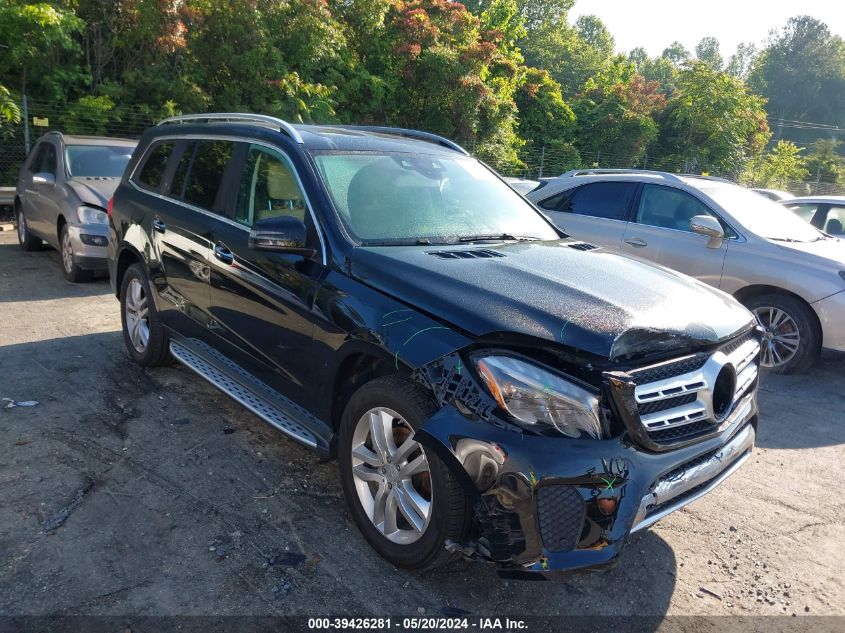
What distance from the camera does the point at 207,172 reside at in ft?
14.4

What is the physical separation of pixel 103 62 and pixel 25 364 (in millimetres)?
11623

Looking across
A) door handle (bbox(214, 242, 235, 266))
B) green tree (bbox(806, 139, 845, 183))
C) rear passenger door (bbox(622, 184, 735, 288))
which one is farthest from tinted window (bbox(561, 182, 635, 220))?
green tree (bbox(806, 139, 845, 183))

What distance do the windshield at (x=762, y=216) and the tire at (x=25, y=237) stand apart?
30.1 ft

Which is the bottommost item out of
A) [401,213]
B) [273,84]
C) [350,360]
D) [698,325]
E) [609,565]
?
[609,565]

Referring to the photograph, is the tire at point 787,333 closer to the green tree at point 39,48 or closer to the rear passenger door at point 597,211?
the rear passenger door at point 597,211

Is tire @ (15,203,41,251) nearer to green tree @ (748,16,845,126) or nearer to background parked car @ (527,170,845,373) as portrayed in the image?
background parked car @ (527,170,845,373)

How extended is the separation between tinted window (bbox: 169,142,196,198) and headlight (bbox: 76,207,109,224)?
3.53 m

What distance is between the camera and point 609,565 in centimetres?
238

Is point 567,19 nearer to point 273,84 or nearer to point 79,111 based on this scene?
point 273,84

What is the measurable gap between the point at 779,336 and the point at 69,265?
7.87 m

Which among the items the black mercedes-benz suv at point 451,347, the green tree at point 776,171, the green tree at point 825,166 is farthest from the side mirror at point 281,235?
the green tree at point 825,166

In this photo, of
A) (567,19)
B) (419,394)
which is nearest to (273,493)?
(419,394)

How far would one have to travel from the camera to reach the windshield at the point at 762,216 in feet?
21.2

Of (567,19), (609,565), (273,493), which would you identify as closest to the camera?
(609,565)
